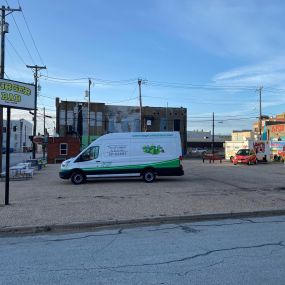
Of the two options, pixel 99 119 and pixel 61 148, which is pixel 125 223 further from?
pixel 99 119

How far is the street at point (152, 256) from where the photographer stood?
546cm

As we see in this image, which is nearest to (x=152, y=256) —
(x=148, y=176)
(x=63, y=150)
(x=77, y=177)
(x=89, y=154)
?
(x=148, y=176)

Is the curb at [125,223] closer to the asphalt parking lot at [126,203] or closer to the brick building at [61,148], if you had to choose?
the asphalt parking lot at [126,203]

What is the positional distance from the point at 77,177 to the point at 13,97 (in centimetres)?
825

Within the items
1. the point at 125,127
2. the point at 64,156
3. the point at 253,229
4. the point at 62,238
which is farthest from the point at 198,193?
the point at 125,127

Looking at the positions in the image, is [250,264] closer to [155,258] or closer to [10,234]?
[155,258]

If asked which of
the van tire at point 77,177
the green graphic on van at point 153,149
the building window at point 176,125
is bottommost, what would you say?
the van tire at point 77,177

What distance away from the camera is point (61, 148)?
46594 mm

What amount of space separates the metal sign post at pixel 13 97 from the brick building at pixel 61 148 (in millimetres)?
33634

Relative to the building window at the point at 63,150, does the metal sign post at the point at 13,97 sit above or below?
above

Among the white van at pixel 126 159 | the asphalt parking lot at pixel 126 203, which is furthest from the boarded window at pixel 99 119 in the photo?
the asphalt parking lot at pixel 126 203

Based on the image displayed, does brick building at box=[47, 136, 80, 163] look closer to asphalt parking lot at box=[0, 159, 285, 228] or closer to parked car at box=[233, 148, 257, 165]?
parked car at box=[233, 148, 257, 165]

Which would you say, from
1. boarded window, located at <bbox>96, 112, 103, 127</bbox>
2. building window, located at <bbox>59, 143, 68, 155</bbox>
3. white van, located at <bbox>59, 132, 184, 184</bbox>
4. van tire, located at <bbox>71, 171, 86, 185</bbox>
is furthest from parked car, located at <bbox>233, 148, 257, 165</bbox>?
boarded window, located at <bbox>96, 112, 103, 127</bbox>

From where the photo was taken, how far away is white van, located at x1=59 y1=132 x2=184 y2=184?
66.4 feet
